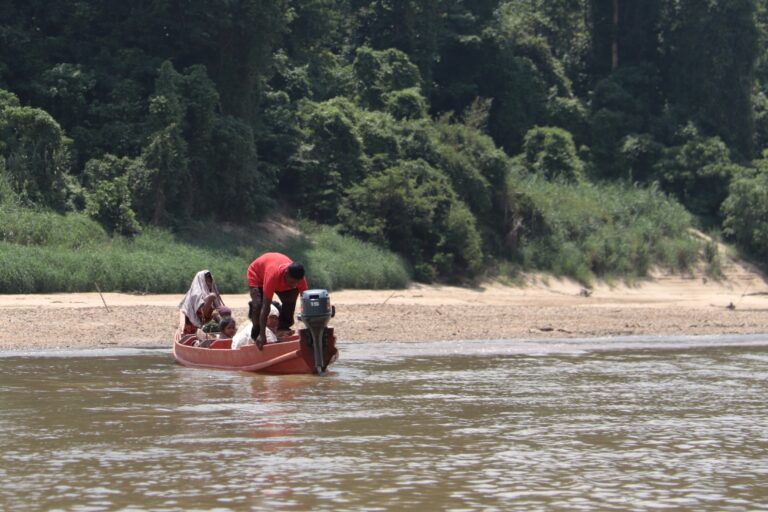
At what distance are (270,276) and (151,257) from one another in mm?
10937

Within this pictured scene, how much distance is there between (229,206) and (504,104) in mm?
14427

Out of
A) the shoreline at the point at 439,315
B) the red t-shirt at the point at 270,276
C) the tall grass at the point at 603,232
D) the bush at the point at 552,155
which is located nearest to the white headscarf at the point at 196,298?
the red t-shirt at the point at 270,276

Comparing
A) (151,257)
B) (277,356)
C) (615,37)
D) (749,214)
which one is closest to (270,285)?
(277,356)

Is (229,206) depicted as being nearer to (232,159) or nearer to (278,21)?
(232,159)

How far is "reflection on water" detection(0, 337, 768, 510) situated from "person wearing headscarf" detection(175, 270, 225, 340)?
29.4 inches

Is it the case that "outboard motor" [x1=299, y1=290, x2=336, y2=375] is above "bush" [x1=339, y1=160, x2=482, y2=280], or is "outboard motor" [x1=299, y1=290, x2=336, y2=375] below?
below

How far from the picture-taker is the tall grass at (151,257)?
2509 centimetres

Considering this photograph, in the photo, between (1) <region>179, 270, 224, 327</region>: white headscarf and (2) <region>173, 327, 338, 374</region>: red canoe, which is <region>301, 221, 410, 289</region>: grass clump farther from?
(2) <region>173, 327, 338, 374</region>: red canoe

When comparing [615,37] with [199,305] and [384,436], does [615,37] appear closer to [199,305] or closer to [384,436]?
[199,305]

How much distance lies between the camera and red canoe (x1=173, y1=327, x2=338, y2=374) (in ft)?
55.8

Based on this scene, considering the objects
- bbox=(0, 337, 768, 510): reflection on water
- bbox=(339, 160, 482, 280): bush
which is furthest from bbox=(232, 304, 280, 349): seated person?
bbox=(339, 160, 482, 280): bush

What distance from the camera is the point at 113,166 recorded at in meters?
30.1

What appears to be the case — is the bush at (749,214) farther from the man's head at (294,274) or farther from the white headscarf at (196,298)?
the man's head at (294,274)

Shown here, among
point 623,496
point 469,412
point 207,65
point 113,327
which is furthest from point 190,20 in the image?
point 623,496
